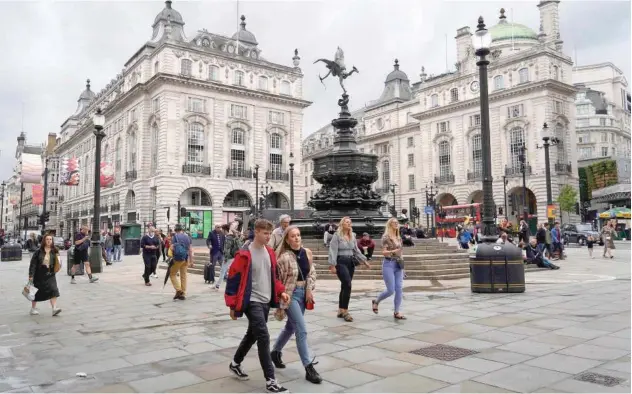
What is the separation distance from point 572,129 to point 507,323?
183 ft

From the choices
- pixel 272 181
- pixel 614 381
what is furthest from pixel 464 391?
pixel 272 181

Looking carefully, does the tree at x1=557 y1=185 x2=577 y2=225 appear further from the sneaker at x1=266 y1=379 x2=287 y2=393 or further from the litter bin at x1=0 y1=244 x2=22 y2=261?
the sneaker at x1=266 y1=379 x2=287 y2=393

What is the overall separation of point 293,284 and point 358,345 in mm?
1734

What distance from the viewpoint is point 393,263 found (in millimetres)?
8672

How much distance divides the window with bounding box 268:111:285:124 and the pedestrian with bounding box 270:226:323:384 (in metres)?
51.4

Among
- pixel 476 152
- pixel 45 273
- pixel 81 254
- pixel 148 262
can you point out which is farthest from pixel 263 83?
pixel 45 273

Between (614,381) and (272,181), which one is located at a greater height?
(272,181)

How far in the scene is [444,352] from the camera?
6.30m

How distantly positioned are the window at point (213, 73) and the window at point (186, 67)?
7.00 ft

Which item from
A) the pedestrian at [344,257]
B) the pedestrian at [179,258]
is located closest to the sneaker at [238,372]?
the pedestrian at [344,257]

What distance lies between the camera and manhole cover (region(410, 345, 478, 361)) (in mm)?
6059

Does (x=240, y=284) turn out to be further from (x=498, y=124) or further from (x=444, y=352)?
(x=498, y=124)

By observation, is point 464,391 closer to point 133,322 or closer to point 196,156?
point 133,322

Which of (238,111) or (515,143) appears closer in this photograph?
(238,111)
